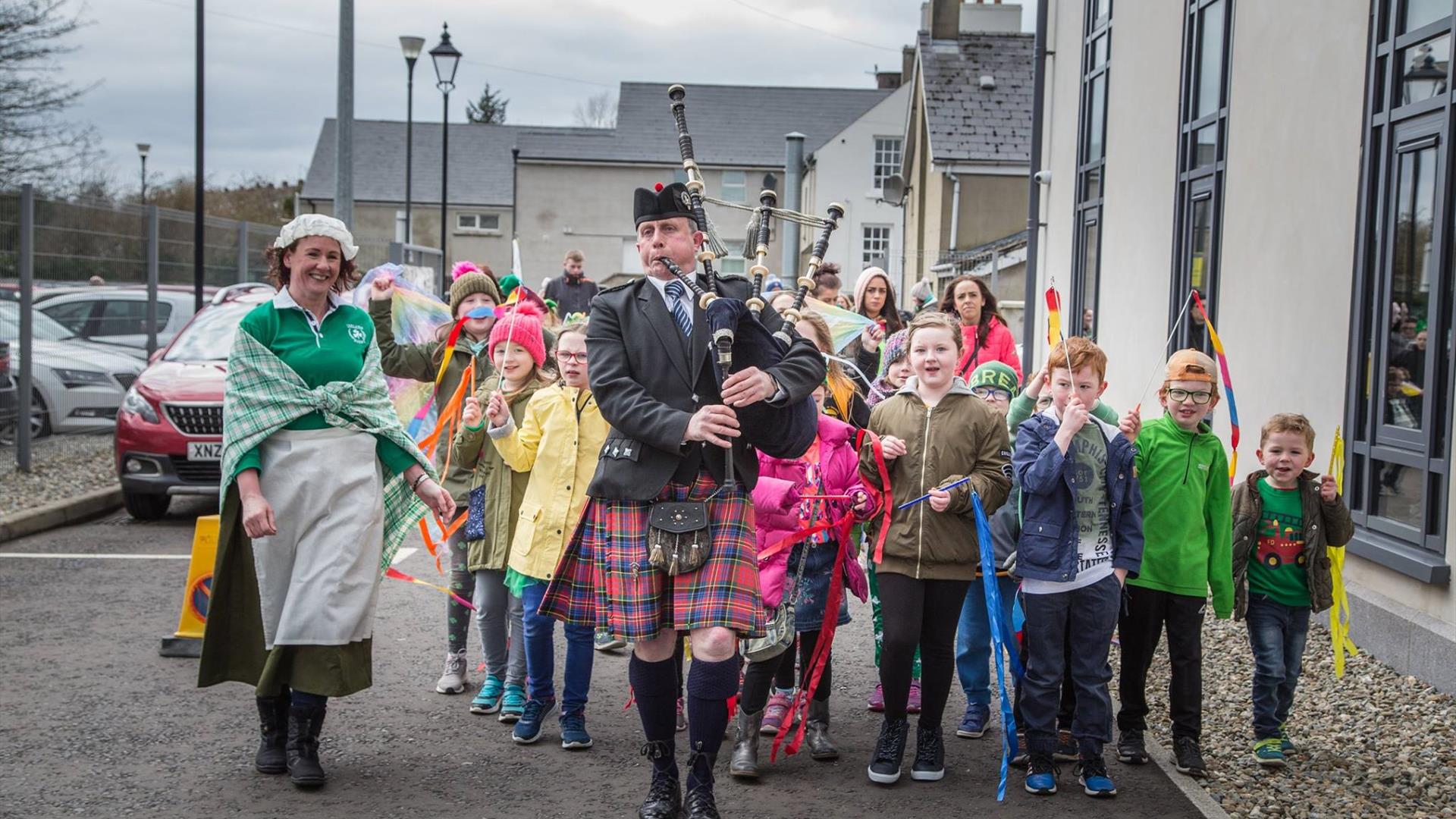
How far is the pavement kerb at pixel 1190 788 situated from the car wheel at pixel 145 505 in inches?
334

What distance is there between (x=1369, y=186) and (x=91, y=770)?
273 inches

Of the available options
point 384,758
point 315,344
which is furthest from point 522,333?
point 384,758

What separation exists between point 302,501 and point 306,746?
89 centimetres

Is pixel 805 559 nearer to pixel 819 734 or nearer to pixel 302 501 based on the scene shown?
pixel 819 734

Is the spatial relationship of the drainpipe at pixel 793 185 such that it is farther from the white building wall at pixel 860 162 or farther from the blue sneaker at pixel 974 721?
the white building wall at pixel 860 162

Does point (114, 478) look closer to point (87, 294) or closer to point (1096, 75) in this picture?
point (87, 294)

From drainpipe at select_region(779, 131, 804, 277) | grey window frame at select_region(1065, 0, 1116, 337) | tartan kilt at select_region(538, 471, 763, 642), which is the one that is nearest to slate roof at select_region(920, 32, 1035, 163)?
drainpipe at select_region(779, 131, 804, 277)

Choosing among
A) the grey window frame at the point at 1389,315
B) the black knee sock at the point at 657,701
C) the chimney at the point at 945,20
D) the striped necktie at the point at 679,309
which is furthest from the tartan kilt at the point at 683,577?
the chimney at the point at 945,20

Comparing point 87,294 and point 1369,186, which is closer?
point 1369,186

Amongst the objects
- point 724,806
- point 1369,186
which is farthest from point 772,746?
point 1369,186

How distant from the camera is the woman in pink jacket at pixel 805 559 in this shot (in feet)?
17.4

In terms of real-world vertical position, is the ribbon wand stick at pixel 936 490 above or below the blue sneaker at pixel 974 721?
above

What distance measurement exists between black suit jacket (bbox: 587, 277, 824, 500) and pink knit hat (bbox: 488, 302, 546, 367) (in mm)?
1509

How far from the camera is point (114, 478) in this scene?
1295 cm
